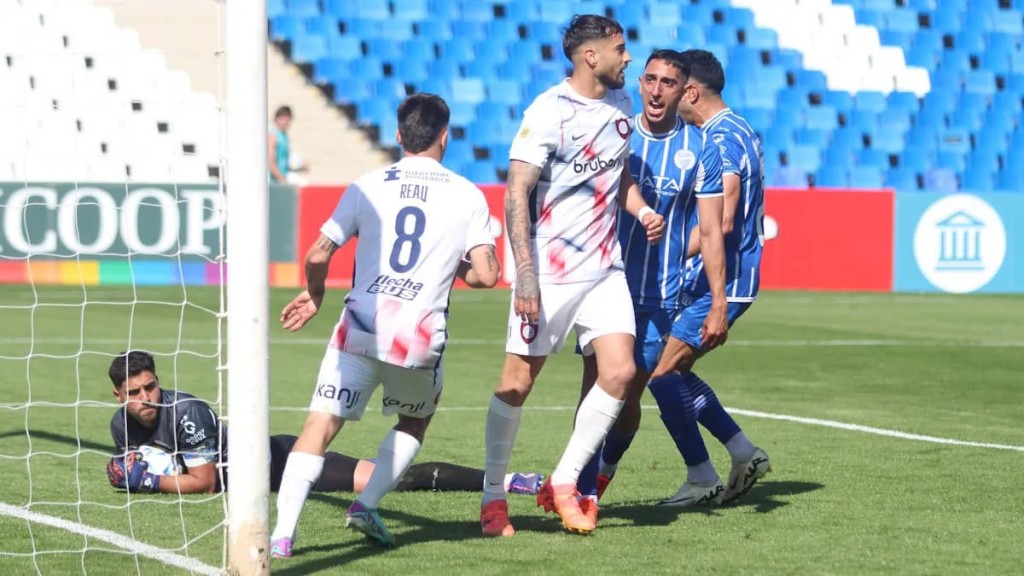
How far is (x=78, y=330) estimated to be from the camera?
43.4 feet

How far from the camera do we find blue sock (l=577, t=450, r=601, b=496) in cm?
579

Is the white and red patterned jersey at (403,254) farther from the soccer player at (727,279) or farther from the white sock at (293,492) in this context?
the soccer player at (727,279)

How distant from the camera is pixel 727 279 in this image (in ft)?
20.3

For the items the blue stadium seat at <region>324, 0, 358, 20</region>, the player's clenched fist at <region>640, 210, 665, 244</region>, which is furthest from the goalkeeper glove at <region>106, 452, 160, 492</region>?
the blue stadium seat at <region>324, 0, 358, 20</region>

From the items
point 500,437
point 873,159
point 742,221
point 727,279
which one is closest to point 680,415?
point 727,279

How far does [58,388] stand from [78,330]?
11.7 ft

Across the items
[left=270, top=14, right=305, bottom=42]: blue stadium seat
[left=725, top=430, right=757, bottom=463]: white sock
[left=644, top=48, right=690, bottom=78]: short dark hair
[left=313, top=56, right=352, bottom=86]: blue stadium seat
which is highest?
[left=270, top=14, right=305, bottom=42]: blue stadium seat

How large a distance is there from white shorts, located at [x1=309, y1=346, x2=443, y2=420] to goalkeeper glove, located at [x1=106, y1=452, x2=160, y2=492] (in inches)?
57.2

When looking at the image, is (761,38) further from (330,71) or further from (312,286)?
(312,286)

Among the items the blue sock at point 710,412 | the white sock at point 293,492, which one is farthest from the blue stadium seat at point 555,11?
the white sock at point 293,492

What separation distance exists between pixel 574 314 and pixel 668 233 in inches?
29.3

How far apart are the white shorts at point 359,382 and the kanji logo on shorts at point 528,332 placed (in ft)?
1.48

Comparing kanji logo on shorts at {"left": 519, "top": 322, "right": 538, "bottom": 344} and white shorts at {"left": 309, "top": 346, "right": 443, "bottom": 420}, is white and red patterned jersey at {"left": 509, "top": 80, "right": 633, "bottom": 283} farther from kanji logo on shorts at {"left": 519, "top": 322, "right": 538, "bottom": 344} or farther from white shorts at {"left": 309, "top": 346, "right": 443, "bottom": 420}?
white shorts at {"left": 309, "top": 346, "right": 443, "bottom": 420}

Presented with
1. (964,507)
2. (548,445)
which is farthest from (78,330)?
(964,507)
